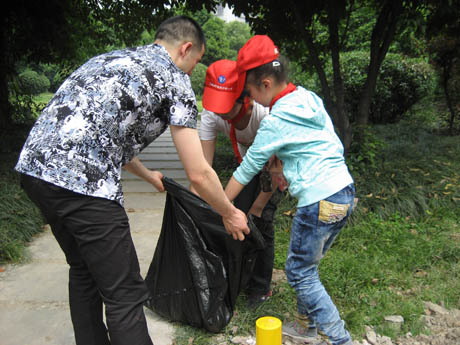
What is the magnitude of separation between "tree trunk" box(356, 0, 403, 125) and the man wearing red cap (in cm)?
348

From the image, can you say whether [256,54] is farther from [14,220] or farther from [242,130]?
[14,220]

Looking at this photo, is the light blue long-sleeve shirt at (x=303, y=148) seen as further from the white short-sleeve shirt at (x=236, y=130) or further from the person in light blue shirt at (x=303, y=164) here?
the white short-sleeve shirt at (x=236, y=130)

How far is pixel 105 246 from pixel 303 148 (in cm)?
101

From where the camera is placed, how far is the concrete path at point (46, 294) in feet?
7.77

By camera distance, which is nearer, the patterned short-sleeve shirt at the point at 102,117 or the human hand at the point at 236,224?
the patterned short-sleeve shirt at the point at 102,117

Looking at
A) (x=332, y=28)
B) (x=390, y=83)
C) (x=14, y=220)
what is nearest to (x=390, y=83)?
(x=390, y=83)

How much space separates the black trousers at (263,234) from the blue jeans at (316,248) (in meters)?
0.52

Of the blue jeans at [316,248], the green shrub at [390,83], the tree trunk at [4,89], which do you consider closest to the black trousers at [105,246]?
the blue jeans at [316,248]

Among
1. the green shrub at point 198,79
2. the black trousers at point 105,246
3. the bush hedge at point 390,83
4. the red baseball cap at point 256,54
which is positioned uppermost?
the green shrub at point 198,79

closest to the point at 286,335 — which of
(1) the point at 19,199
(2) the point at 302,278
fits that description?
(2) the point at 302,278

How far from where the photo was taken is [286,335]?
237 cm

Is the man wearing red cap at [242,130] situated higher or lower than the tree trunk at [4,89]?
lower

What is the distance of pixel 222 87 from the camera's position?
6.91ft

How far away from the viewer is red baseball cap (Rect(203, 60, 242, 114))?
2090 mm
